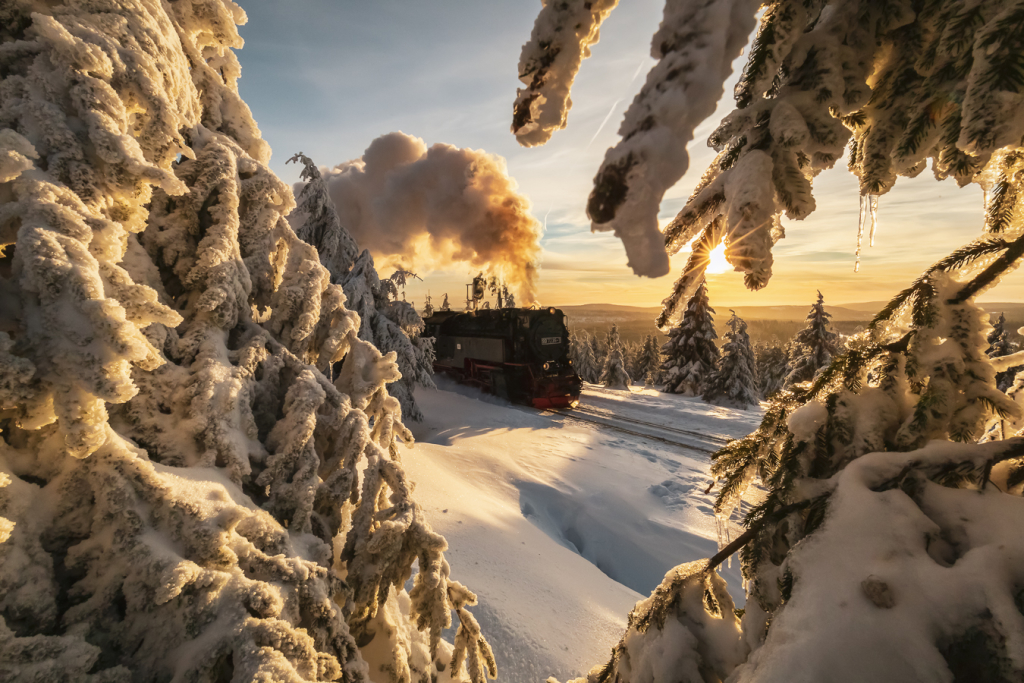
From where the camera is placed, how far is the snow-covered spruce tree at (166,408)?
51.5 inches

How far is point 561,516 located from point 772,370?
32791 mm

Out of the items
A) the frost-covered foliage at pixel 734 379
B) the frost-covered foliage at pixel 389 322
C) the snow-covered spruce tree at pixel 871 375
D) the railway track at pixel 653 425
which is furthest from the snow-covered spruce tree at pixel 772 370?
the snow-covered spruce tree at pixel 871 375

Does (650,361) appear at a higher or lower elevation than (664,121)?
lower

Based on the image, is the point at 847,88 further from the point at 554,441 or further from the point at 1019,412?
the point at 554,441

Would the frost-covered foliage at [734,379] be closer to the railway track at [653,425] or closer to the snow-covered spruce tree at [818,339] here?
the snow-covered spruce tree at [818,339]

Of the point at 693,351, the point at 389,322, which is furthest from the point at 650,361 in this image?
the point at 389,322

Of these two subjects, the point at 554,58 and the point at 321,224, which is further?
the point at 321,224

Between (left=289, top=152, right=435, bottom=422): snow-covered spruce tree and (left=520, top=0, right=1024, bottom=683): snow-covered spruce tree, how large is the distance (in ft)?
37.5

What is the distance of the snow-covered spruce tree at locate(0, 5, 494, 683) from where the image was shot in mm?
1309

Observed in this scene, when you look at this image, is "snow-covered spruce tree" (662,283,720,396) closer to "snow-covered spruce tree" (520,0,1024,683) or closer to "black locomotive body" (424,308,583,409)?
"black locomotive body" (424,308,583,409)

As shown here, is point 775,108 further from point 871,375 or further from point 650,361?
point 650,361

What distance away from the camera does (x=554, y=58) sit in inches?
75.6

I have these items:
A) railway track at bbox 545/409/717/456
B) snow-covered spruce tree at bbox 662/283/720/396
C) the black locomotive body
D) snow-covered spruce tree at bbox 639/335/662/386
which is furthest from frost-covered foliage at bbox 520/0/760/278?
snow-covered spruce tree at bbox 639/335/662/386

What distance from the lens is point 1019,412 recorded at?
1.32 m
